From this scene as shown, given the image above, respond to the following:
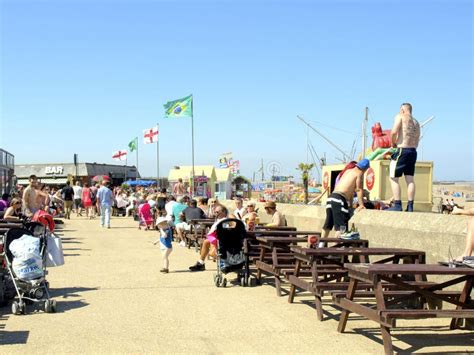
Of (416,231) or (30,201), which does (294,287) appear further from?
(30,201)

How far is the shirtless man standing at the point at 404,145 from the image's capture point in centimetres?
1010

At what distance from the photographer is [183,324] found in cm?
694

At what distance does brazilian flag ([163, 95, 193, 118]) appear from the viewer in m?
30.9

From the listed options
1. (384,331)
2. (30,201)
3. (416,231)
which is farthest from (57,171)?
(384,331)

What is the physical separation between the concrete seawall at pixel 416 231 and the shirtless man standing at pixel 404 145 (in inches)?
38.2

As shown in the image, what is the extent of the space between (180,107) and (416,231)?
945 inches

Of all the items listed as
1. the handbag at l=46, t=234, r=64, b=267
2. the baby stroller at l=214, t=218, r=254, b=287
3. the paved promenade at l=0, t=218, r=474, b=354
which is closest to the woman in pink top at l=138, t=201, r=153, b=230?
the paved promenade at l=0, t=218, r=474, b=354

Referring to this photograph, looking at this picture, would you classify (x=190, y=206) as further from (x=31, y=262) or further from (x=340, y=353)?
(x=340, y=353)

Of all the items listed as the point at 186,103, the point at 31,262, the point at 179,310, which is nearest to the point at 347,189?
the point at 179,310

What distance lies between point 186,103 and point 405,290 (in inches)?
979

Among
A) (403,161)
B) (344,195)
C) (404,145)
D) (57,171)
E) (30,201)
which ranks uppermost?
(57,171)

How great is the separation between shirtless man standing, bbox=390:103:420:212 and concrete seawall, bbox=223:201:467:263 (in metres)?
0.97

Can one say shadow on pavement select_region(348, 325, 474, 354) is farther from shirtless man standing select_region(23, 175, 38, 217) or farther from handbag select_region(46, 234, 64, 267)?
shirtless man standing select_region(23, 175, 38, 217)

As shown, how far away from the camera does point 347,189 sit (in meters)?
9.45
